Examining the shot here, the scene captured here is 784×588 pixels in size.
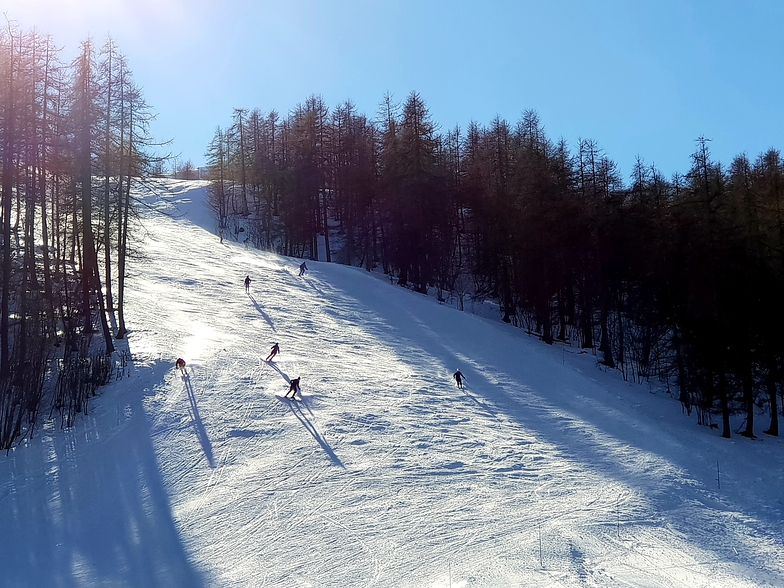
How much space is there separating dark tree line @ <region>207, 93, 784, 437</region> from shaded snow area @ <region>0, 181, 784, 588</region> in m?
4.28

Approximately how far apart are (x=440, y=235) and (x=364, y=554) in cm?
3280

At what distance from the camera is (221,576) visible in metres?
9.41

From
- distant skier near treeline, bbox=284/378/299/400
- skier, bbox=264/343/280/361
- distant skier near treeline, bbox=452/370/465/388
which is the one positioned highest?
skier, bbox=264/343/280/361

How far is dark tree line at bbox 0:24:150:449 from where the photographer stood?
16.8 metres

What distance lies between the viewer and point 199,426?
15.4 metres

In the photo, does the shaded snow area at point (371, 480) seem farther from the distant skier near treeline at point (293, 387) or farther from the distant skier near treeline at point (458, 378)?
the distant skier near treeline at point (293, 387)

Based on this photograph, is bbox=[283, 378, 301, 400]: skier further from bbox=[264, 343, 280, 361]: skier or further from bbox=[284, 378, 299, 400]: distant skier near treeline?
bbox=[264, 343, 280, 361]: skier

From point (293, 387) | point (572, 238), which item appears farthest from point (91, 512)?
point (572, 238)

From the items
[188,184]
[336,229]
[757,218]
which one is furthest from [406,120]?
[188,184]

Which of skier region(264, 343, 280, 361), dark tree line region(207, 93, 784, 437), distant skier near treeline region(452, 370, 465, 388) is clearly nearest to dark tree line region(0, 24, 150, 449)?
skier region(264, 343, 280, 361)

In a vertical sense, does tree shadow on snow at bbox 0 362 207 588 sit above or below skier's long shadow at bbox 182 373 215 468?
below

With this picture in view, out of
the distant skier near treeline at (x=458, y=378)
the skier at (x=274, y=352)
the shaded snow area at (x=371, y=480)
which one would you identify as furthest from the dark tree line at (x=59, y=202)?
the distant skier near treeline at (x=458, y=378)

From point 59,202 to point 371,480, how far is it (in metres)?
21.7

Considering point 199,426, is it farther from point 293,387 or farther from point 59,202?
point 59,202
